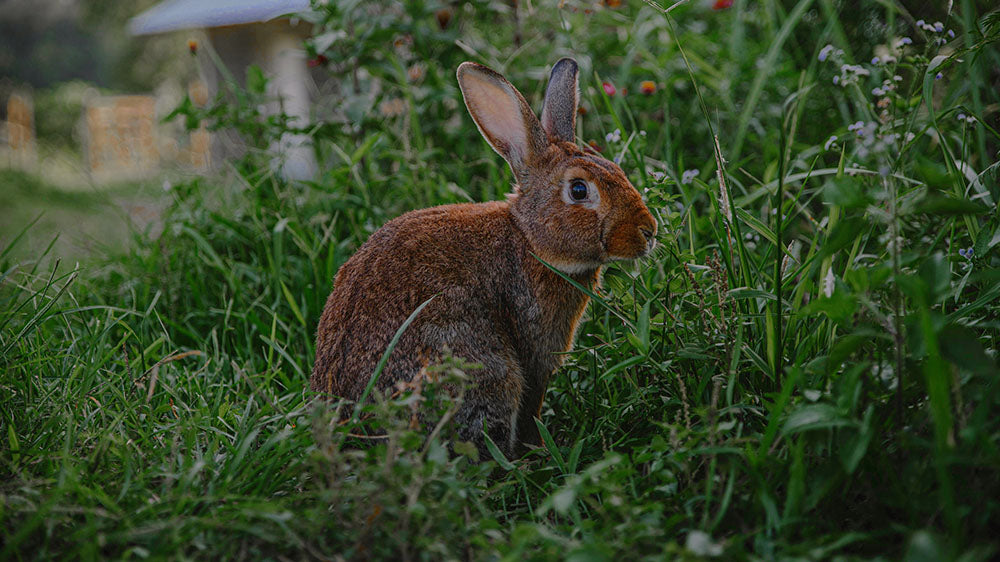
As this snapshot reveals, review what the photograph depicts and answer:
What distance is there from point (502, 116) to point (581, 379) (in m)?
1.05

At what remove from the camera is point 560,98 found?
2990mm

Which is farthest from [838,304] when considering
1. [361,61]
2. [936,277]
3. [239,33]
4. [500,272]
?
[239,33]

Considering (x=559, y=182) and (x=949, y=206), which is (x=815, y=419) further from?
(x=559, y=182)

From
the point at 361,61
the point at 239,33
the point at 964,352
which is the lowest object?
the point at 964,352

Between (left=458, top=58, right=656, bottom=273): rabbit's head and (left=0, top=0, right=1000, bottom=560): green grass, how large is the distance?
145 mm

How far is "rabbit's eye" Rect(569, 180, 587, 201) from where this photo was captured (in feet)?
8.96

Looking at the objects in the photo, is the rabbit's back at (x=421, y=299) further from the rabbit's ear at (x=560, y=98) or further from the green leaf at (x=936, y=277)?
the green leaf at (x=936, y=277)

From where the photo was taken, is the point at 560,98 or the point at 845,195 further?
the point at 560,98

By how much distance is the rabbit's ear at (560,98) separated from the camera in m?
2.98

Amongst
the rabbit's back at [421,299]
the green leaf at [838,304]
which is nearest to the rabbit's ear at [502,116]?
the rabbit's back at [421,299]

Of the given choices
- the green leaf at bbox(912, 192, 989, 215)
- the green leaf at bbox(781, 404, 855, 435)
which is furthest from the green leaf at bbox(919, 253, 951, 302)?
the green leaf at bbox(781, 404, 855, 435)

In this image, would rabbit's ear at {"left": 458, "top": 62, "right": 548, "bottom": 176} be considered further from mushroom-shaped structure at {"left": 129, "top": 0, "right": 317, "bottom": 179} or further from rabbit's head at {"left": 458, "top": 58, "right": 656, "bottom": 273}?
mushroom-shaped structure at {"left": 129, "top": 0, "right": 317, "bottom": 179}

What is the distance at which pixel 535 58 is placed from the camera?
443cm

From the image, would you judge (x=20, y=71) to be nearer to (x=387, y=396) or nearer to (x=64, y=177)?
(x=64, y=177)
